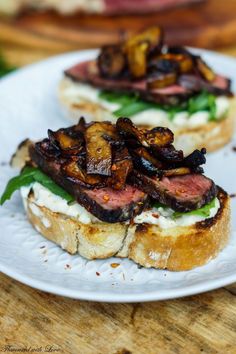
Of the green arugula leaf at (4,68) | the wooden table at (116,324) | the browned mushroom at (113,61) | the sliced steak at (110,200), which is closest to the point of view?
the wooden table at (116,324)

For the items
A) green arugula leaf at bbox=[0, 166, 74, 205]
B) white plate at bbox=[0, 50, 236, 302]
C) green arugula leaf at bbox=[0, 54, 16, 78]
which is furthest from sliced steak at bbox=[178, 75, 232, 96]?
green arugula leaf at bbox=[0, 54, 16, 78]

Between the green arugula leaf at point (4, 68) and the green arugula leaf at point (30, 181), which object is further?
the green arugula leaf at point (4, 68)

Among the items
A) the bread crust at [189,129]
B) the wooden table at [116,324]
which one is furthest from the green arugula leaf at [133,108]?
the wooden table at [116,324]

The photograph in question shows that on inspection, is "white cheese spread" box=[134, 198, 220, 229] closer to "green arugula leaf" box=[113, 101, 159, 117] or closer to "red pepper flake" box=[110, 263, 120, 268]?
"red pepper flake" box=[110, 263, 120, 268]

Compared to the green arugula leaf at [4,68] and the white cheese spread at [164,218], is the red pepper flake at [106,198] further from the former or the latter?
the green arugula leaf at [4,68]

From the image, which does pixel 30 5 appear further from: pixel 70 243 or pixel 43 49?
pixel 70 243

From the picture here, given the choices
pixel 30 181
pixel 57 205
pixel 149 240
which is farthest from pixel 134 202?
pixel 30 181
